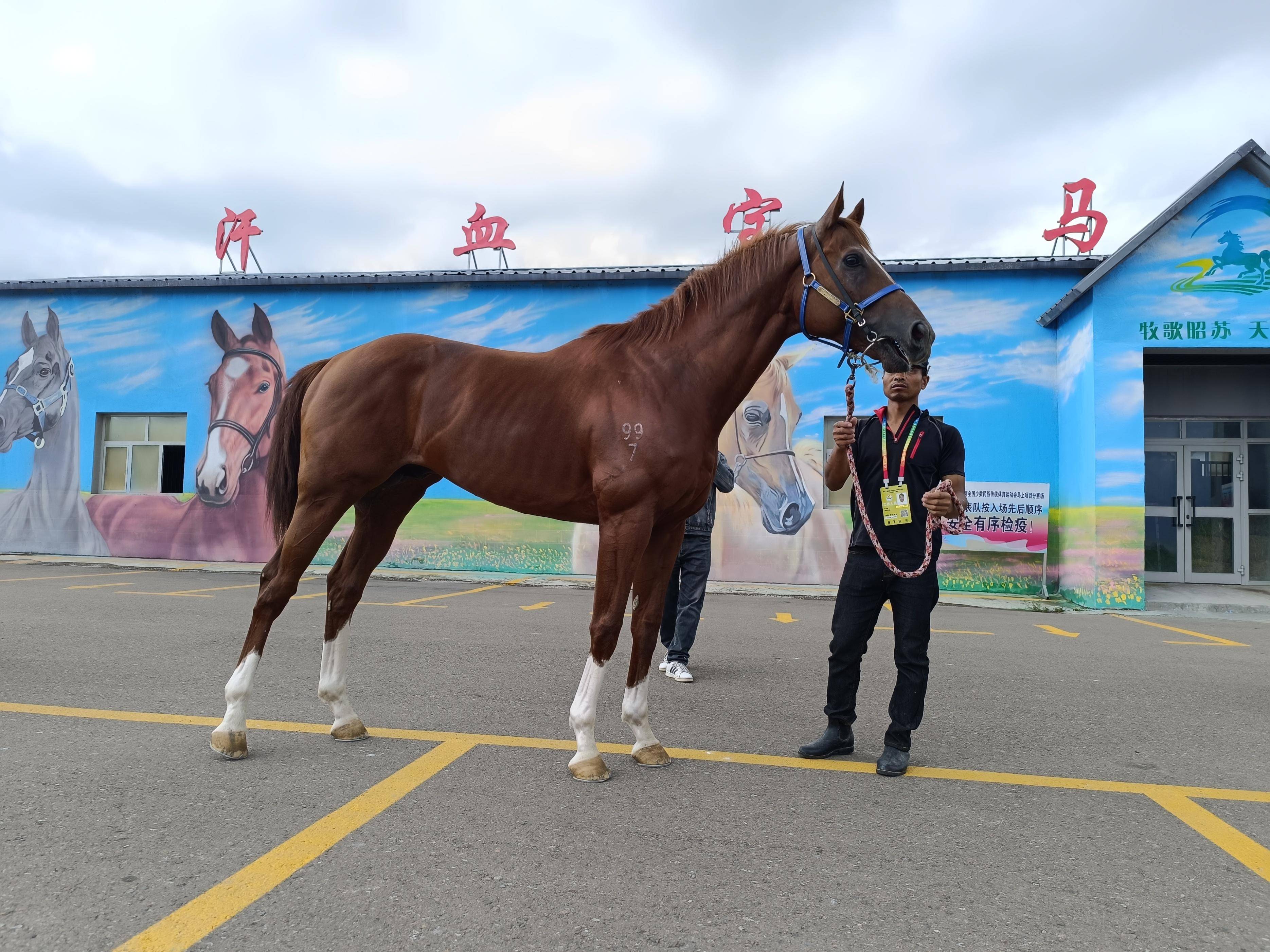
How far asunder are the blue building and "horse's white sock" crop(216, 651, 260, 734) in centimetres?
750

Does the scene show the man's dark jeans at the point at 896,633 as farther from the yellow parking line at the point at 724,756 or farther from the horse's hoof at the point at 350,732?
the horse's hoof at the point at 350,732

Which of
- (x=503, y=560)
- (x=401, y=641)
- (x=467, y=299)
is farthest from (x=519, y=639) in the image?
(x=467, y=299)

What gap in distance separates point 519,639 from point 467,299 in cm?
898

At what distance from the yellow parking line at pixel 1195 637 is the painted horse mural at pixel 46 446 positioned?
17.4m

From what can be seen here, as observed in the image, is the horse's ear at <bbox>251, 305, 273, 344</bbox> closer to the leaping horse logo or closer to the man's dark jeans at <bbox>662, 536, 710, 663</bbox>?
the man's dark jeans at <bbox>662, 536, 710, 663</bbox>

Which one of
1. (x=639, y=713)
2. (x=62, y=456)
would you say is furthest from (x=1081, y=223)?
(x=62, y=456)

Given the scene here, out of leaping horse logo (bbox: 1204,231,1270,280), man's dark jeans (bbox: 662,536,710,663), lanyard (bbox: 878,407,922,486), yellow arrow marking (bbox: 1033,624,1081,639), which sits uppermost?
leaping horse logo (bbox: 1204,231,1270,280)

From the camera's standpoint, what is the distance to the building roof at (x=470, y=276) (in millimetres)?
12031

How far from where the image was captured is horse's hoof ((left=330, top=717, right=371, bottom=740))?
3410 millimetres

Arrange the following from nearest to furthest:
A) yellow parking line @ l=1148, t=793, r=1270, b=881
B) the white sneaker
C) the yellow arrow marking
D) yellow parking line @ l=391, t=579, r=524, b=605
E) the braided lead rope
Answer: yellow parking line @ l=1148, t=793, r=1270, b=881 → the braided lead rope → the white sneaker → the yellow arrow marking → yellow parking line @ l=391, t=579, r=524, b=605

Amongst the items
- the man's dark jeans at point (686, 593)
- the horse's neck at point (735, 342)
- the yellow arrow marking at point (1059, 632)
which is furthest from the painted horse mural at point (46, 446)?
the yellow arrow marking at point (1059, 632)

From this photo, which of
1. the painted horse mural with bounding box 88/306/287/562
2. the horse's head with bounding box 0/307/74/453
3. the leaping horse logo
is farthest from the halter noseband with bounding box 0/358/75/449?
the leaping horse logo

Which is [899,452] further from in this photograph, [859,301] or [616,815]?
[616,815]

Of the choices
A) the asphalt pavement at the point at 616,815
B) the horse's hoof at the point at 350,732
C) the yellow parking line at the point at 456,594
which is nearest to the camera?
the asphalt pavement at the point at 616,815
